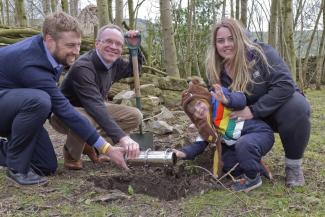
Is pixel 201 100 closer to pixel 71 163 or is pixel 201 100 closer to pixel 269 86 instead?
pixel 269 86

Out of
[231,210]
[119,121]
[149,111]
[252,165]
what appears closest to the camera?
[231,210]

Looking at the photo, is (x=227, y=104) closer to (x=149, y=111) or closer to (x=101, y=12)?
(x=149, y=111)

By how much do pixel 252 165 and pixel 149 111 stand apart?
3362 millimetres

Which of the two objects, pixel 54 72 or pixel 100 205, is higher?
pixel 54 72

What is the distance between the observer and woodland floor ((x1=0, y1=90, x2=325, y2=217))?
101 inches

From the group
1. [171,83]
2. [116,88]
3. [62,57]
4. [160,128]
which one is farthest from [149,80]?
[62,57]

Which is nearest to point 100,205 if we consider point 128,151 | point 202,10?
point 128,151

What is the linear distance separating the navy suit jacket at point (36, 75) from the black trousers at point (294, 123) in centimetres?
127

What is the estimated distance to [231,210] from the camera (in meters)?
2.56

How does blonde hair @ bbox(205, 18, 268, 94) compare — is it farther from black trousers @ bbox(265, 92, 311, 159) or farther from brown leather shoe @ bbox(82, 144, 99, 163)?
brown leather shoe @ bbox(82, 144, 99, 163)

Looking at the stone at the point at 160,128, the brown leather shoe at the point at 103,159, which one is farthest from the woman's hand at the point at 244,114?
the stone at the point at 160,128

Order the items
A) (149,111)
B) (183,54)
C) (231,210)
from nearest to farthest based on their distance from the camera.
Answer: (231,210)
(149,111)
(183,54)

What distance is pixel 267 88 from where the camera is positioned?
2.96 metres

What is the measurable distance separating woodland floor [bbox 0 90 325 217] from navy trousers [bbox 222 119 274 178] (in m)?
0.18
